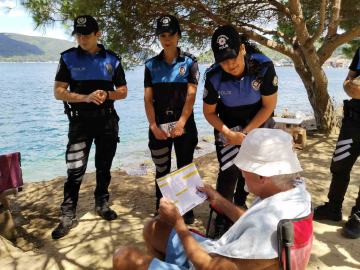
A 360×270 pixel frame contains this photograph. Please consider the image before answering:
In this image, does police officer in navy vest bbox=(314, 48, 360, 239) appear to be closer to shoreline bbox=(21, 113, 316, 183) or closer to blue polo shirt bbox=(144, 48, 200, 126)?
blue polo shirt bbox=(144, 48, 200, 126)

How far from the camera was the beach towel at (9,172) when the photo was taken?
3686 mm

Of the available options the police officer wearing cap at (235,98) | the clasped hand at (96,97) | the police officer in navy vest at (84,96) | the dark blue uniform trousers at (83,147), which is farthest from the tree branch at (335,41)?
the clasped hand at (96,97)

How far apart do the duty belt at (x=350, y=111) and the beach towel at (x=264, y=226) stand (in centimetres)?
184

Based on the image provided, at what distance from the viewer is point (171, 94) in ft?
10.5

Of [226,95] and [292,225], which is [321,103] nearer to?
[226,95]

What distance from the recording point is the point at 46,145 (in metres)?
15.9

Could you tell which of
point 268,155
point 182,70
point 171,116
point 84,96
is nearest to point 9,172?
point 84,96

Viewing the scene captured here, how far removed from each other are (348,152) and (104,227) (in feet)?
8.81

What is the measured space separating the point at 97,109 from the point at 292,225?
2487 millimetres

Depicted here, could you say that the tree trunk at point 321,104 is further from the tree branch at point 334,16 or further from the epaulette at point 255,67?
the epaulette at point 255,67

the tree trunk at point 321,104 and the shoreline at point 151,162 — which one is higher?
the tree trunk at point 321,104

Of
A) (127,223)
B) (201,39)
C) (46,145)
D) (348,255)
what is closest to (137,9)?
(201,39)

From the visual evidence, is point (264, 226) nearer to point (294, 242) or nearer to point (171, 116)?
point (294, 242)

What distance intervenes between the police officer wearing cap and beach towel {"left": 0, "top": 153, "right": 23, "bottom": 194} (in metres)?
2.46
